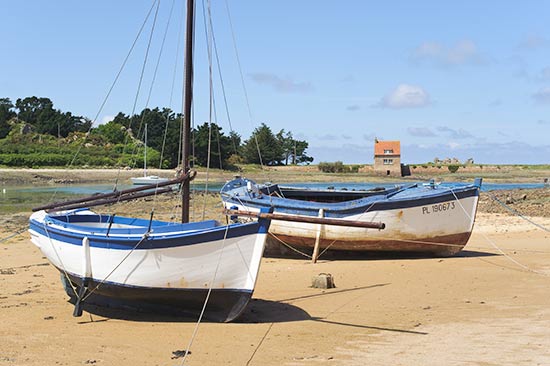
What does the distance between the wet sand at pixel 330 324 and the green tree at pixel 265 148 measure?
81324 mm

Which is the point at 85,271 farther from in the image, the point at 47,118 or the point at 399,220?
the point at 47,118

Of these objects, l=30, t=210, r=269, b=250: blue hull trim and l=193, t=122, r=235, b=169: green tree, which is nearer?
l=30, t=210, r=269, b=250: blue hull trim

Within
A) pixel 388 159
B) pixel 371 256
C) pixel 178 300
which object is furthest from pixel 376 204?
pixel 388 159

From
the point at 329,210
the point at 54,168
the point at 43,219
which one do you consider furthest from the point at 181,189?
the point at 54,168

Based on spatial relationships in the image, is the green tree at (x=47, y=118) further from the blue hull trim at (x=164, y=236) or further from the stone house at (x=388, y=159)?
the blue hull trim at (x=164, y=236)

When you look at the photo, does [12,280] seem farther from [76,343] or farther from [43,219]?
[76,343]

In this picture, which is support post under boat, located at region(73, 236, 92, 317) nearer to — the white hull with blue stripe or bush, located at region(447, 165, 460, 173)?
the white hull with blue stripe

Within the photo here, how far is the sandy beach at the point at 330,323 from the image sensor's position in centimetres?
765

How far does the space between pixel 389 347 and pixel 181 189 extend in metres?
5.25

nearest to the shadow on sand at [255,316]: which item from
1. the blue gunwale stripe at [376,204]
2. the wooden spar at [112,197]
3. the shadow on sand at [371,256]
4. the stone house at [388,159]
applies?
the wooden spar at [112,197]

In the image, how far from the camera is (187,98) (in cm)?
1188

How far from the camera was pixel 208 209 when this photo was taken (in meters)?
29.7

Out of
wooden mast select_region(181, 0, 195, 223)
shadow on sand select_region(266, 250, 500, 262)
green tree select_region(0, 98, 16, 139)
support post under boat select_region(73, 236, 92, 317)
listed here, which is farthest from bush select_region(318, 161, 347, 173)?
support post under boat select_region(73, 236, 92, 317)

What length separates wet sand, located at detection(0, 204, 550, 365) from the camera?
7648mm
